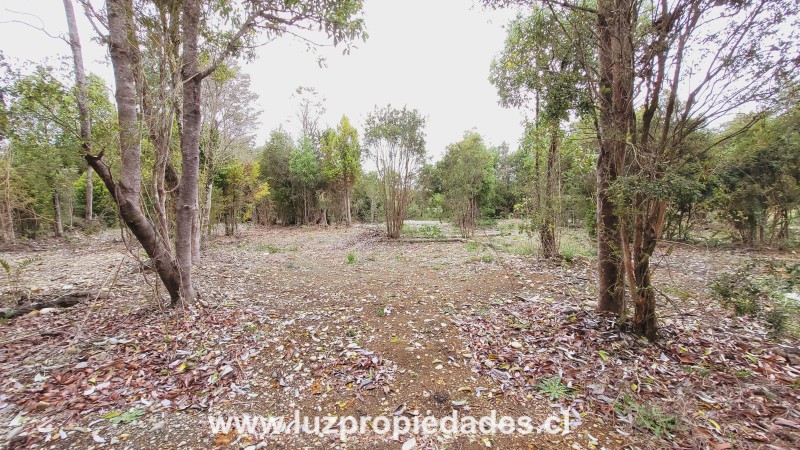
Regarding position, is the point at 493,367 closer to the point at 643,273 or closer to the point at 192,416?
the point at 643,273

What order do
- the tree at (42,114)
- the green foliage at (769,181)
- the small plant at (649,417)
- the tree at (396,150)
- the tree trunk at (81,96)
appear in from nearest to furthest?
the small plant at (649,417), the tree at (42,114), the tree trunk at (81,96), the green foliage at (769,181), the tree at (396,150)

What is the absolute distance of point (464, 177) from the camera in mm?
12523

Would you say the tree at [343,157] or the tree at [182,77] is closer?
the tree at [182,77]

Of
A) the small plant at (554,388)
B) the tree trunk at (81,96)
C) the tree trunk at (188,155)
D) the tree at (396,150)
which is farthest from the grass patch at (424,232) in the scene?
the tree trunk at (81,96)

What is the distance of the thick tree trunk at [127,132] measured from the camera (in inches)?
118

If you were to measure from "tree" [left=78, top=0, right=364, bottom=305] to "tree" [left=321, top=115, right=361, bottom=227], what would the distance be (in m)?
12.6

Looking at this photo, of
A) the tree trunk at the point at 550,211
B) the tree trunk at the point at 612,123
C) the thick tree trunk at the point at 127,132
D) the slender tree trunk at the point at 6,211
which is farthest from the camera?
the slender tree trunk at the point at 6,211

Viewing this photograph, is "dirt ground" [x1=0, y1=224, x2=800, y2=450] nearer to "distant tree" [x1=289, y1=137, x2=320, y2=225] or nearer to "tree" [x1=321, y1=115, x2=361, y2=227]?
"tree" [x1=321, y1=115, x2=361, y2=227]

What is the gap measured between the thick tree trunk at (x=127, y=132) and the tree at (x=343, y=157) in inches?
531

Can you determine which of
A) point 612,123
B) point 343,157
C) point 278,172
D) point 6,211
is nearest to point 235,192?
point 6,211

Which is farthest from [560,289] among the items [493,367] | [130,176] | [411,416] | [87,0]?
[87,0]

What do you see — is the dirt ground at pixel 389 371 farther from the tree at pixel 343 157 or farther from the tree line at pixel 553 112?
the tree at pixel 343 157

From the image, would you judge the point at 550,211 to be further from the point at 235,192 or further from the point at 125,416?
the point at 235,192

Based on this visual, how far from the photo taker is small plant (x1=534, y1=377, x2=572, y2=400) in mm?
2346
